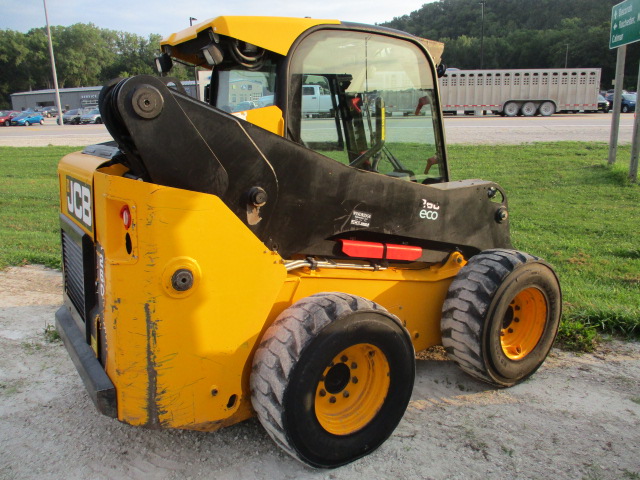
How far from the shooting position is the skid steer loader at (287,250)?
2588 mm

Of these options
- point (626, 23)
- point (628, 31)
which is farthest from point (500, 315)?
point (626, 23)

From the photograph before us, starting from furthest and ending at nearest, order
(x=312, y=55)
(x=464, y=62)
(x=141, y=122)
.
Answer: (x=464, y=62) → (x=312, y=55) → (x=141, y=122)

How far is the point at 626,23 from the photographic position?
10.5m

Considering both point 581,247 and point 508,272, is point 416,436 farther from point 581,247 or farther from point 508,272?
point 581,247

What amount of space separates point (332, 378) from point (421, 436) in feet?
2.29

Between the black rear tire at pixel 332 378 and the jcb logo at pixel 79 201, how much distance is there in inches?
48.3

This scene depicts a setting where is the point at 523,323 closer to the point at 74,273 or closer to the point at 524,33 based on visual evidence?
the point at 74,273

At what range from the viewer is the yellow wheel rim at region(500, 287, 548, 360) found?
402 centimetres

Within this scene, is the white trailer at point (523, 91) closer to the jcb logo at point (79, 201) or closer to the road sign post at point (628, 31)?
the road sign post at point (628, 31)

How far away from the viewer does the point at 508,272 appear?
11.9 feet

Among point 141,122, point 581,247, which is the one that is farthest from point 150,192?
point 581,247

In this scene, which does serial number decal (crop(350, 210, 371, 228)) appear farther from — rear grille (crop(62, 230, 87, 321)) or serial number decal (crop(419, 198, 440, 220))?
rear grille (crop(62, 230, 87, 321))

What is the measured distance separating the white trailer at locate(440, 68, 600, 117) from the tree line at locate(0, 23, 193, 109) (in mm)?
55824

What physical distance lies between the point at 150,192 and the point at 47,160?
15.8 m
